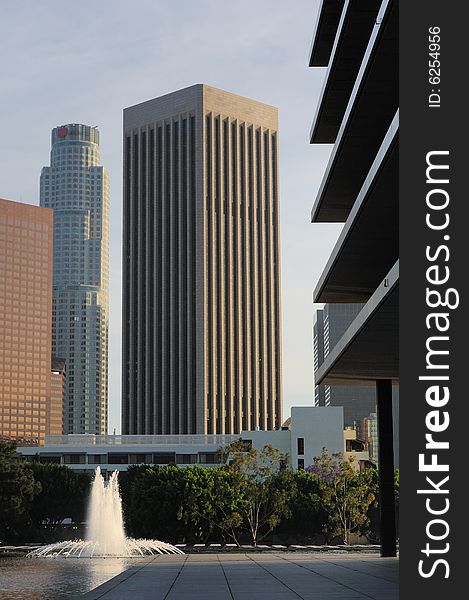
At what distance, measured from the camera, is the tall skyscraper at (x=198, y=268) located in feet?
537

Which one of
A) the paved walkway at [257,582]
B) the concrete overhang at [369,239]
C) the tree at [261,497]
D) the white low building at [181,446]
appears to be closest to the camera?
the paved walkway at [257,582]

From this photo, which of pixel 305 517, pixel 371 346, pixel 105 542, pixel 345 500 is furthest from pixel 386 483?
pixel 305 517

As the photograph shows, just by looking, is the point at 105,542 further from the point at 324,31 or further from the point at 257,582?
the point at 257,582

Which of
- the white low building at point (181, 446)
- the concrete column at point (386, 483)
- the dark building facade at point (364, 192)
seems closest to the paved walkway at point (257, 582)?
the concrete column at point (386, 483)

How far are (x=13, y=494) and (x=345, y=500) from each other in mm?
22307

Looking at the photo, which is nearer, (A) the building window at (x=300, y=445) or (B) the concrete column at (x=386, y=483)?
(B) the concrete column at (x=386, y=483)

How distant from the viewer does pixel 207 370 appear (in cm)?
16238

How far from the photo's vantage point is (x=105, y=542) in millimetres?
57438

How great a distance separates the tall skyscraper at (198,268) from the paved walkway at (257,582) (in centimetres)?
12865

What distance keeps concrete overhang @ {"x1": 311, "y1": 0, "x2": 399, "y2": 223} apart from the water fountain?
1954 cm

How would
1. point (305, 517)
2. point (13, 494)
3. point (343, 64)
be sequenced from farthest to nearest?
1. point (305, 517)
2. point (13, 494)
3. point (343, 64)

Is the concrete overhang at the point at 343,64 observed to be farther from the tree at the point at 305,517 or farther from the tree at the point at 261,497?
the tree at the point at 305,517

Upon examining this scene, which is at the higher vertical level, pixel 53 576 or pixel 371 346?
pixel 371 346

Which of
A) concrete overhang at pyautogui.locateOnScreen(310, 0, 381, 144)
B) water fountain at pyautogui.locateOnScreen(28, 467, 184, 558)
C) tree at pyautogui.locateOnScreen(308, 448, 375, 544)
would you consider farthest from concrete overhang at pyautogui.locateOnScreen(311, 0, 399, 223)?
tree at pyautogui.locateOnScreen(308, 448, 375, 544)
